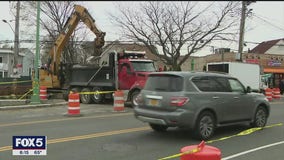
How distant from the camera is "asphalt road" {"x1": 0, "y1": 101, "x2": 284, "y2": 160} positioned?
8.80 meters

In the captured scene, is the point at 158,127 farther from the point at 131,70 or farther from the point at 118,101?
the point at 131,70

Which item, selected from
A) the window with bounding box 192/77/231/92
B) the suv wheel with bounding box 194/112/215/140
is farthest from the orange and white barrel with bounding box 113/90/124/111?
the suv wheel with bounding box 194/112/215/140

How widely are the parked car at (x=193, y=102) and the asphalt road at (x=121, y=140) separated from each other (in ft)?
1.50

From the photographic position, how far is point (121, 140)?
1054cm

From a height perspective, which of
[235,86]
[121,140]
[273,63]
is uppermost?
[273,63]

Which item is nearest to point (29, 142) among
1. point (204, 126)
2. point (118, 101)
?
point (204, 126)

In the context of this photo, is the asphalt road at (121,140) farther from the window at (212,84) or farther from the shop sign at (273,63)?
the shop sign at (273,63)

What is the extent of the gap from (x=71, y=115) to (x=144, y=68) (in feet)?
21.0

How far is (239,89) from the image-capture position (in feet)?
40.1

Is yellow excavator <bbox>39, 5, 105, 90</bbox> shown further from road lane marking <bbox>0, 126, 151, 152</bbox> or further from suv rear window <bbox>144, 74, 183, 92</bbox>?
suv rear window <bbox>144, 74, 183, 92</bbox>

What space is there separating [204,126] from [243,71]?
22955 mm

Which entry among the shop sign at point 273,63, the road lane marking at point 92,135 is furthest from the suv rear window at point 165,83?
the shop sign at point 273,63

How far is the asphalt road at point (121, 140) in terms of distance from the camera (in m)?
8.80

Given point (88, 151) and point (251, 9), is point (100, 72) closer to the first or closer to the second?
point (88, 151)
